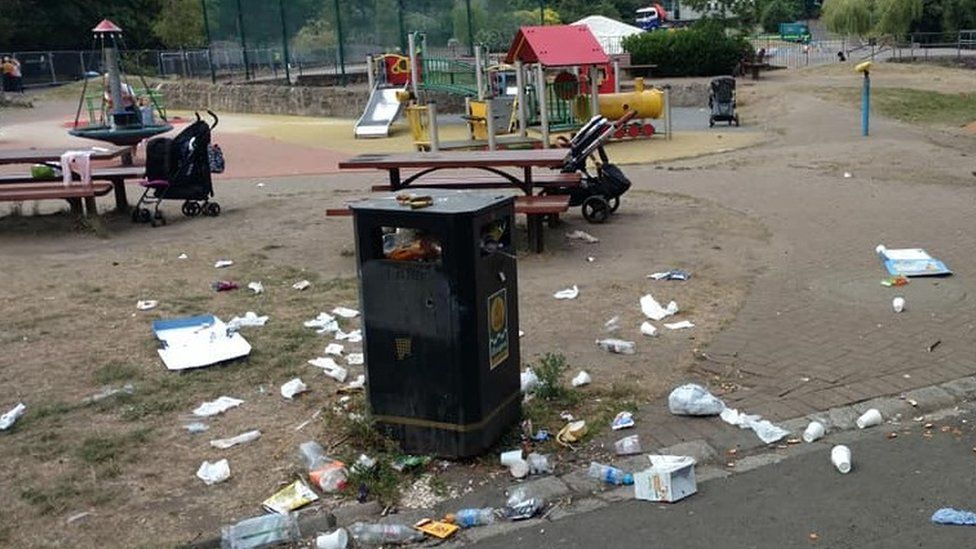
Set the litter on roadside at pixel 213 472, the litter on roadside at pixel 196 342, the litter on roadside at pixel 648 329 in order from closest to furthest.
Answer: the litter on roadside at pixel 213 472
the litter on roadside at pixel 196 342
the litter on roadside at pixel 648 329

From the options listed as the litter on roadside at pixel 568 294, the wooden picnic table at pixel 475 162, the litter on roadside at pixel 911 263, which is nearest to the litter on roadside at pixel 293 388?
the litter on roadside at pixel 568 294

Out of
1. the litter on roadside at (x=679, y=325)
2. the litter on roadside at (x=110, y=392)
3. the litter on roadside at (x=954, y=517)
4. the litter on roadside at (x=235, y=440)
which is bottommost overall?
the litter on roadside at (x=954, y=517)

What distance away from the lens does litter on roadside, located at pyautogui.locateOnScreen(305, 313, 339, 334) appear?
6838 mm

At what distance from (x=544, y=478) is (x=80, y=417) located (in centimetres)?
264

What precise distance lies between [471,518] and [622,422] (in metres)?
1.20

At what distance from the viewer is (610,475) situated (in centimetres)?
444

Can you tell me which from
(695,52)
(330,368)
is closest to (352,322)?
(330,368)

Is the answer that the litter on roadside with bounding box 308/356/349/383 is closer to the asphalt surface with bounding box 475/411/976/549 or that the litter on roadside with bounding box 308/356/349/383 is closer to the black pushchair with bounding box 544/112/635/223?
the asphalt surface with bounding box 475/411/976/549

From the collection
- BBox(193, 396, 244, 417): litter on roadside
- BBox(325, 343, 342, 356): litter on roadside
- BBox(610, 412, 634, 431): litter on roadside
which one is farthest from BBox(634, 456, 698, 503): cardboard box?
BBox(325, 343, 342, 356): litter on roadside

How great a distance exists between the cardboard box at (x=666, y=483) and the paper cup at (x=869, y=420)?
1.17 metres

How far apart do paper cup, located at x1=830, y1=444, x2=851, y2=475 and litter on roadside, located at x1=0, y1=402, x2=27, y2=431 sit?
4230 mm

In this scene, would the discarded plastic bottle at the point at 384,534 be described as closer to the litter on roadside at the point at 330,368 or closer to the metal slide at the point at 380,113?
the litter on roadside at the point at 330,368

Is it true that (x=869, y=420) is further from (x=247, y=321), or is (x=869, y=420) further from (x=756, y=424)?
(x=247, y=321)

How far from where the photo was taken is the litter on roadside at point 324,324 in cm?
684
